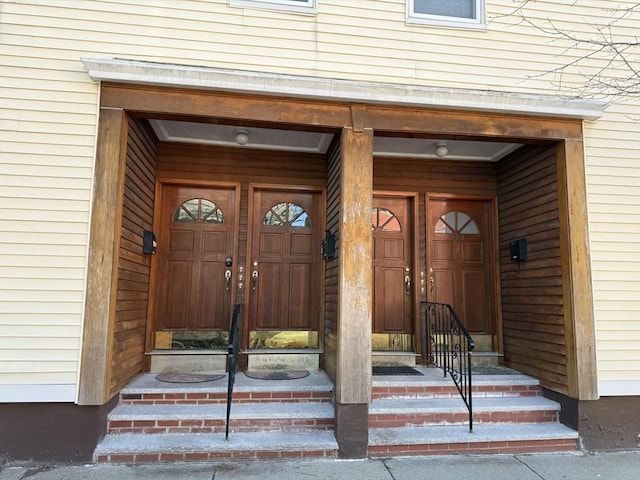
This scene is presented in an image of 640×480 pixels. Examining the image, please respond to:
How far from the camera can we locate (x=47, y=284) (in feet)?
9.64

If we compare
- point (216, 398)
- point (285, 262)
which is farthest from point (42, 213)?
point (285, 262)

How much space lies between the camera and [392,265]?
461cm

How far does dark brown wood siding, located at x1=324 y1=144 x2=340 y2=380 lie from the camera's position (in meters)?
3.56

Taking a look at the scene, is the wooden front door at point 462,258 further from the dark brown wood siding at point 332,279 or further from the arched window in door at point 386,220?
the dark brown wood siding at point 332,279

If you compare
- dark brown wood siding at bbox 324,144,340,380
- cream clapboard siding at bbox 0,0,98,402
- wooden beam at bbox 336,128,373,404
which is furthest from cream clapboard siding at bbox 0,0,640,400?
dark brown wood siding at bbox 324,144,340,380

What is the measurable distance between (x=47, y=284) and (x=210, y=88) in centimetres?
191

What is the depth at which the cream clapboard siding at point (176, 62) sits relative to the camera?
9.61 feet

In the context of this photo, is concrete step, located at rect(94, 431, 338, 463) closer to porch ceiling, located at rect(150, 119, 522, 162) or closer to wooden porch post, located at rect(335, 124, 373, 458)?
wooden porch post, located at rect(335, 124, 373, 458)

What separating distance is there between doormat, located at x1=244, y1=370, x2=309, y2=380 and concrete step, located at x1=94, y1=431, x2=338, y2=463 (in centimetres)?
70

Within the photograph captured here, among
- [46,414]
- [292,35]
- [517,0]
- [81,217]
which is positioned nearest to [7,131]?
[81,217]

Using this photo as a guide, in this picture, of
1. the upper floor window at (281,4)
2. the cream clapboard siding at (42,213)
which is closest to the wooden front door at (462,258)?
the upper floor window at (281,4)

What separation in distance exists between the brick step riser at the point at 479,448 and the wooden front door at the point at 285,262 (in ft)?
4.94

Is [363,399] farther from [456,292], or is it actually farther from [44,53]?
[44,53]

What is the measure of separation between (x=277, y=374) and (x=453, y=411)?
165cm
